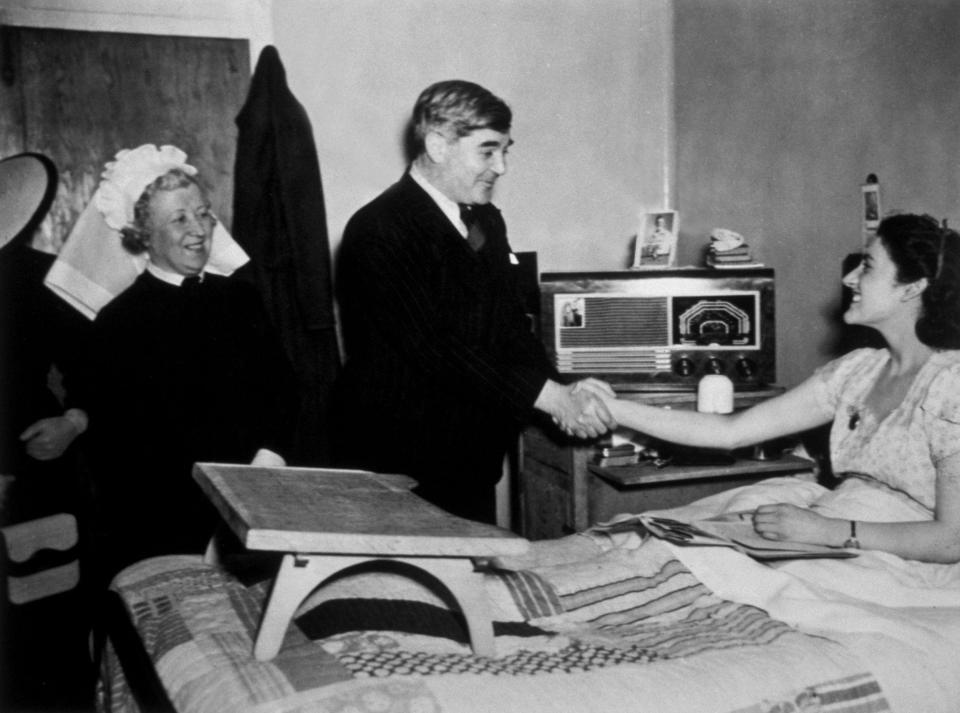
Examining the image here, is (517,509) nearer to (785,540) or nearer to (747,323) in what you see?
(747,323)

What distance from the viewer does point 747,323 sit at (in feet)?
10.6

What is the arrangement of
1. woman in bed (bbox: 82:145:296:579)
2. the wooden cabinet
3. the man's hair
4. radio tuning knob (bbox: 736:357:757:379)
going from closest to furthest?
1. woman in bed (bbox: 82:145:296:579)
2. the man's hair
3. the wooden cabinet
4. radio tuning knob (bbox: 736:357:757:379)

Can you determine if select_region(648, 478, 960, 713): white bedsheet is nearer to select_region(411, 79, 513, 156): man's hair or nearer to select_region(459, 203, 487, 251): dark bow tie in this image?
select_region(459, 203, 487, 251): dark bow tie

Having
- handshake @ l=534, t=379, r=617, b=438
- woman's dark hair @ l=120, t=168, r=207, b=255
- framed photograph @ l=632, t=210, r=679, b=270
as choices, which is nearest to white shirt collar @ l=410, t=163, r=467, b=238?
handshake @ l=534, t=379, r=617, b=438

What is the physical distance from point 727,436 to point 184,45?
8.41 feet

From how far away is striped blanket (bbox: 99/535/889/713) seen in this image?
1290mm

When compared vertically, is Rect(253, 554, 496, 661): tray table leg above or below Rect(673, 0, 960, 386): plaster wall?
below

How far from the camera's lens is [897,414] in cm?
211

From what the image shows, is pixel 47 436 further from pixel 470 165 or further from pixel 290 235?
pixel 470 165

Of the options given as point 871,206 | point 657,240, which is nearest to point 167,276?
point 657,240

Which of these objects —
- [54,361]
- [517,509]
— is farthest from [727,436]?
[54,361]

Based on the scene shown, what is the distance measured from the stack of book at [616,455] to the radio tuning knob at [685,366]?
1.04 feet

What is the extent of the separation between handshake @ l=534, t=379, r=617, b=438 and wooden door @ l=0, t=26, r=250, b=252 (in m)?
1.70

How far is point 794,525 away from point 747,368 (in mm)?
1320
